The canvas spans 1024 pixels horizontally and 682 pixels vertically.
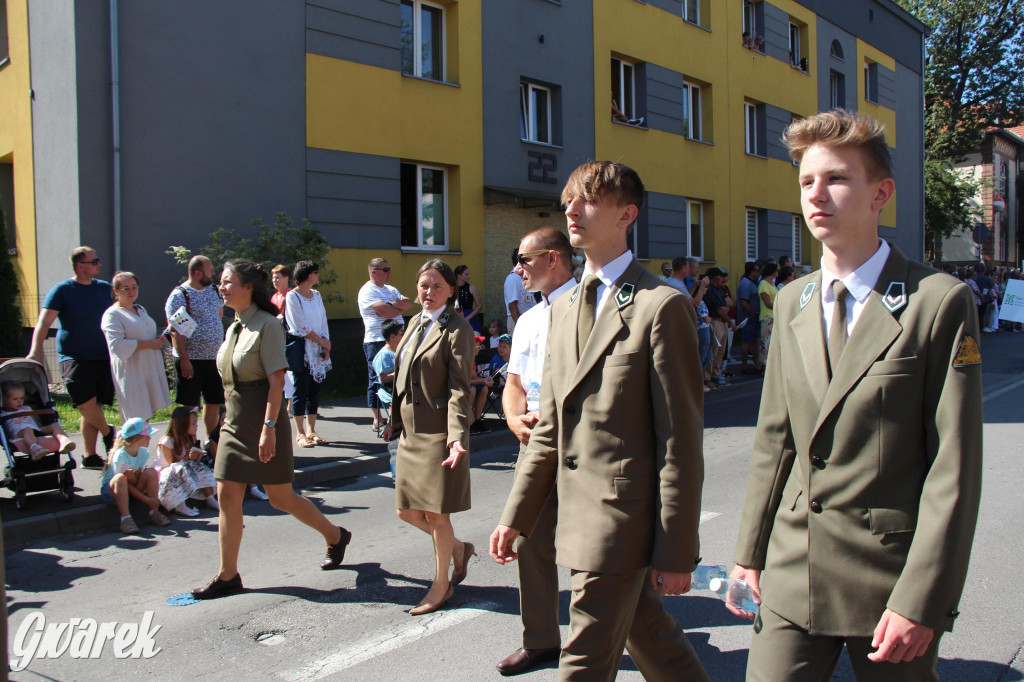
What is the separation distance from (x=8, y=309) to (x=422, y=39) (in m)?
8.29

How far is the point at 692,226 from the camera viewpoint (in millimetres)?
21547

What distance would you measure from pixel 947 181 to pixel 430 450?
3792cm

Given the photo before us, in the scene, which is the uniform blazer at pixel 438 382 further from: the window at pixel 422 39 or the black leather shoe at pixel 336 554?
the window at pixel 422 39

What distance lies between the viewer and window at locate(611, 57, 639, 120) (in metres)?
19.0

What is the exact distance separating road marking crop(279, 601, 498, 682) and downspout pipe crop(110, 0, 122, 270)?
8.61m

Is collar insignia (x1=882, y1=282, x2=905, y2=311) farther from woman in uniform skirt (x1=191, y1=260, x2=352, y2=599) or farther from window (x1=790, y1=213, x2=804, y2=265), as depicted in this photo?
window (x1=790, y1=213, x2=804, y2=265)

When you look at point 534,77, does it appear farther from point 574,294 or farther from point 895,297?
point 895,297

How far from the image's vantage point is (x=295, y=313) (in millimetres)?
8656

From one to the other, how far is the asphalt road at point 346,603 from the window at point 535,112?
11367 millimetres

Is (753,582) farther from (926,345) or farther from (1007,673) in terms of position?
(1007,673)

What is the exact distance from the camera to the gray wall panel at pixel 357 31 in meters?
13.1

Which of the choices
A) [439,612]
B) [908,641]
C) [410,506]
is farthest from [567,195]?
[439,612]

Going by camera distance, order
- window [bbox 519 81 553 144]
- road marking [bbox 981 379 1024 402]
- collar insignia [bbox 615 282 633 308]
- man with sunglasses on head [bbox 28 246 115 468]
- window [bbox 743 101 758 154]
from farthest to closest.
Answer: window [bbox 743 101 758 154] < window [bbox 519 81 553 144] < road marking [bbox 981 379 1024 402] < man with sunglasses on head [bbox 28 246 115 468] < collar insignia [bbox 615 282 633 308]

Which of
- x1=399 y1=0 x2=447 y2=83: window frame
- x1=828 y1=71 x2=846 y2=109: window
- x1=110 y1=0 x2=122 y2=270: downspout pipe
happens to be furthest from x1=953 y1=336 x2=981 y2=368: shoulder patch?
x1=828 y1=71 x2=846 y2=109: window
